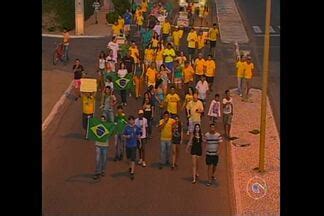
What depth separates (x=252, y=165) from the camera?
18359 millimetres

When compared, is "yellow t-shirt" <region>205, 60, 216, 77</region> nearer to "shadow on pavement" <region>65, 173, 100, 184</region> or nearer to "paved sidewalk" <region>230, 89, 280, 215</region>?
"paved sidewalk" <region>230, 89, 280, 215</region>

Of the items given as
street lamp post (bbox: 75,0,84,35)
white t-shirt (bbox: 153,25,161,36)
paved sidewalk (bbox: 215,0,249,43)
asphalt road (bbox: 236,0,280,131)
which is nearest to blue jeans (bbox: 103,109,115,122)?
asphalt road (bbox: 236,0,280,131)

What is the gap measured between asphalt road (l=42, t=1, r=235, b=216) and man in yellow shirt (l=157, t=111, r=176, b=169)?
33 cm

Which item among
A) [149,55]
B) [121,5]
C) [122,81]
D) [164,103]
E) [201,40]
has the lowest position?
[164,103]

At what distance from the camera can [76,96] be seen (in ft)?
82.5

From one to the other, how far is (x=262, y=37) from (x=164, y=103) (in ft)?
62.0

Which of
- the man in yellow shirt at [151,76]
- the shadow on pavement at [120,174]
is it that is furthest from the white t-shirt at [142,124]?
the man in yellow shirt at [151,76]

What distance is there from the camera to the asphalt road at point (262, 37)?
26.2 m

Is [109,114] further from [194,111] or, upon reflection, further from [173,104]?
[194,111]

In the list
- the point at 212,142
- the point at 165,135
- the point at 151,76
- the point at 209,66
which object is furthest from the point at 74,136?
the point at 209,66

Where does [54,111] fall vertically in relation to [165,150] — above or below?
above

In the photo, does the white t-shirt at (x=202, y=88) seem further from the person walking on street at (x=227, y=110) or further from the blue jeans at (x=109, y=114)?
the blue jeans at (x=109, y=114)
